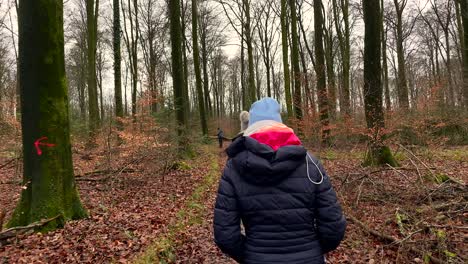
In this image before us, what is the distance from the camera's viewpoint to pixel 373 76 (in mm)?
10062

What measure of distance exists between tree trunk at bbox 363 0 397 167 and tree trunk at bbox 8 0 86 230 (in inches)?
302

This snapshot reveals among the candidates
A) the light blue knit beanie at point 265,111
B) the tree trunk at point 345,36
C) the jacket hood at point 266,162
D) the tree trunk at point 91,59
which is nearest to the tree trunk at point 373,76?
the light blue knit beanie at point 265,111

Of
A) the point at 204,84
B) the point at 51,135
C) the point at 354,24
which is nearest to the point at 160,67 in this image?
the point at 204,84

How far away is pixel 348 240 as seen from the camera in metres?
5.36

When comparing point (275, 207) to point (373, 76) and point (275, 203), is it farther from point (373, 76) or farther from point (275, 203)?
point (373, 76)

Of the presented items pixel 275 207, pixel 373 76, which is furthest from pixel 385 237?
pixel 373 76

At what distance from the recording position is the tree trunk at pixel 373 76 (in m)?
9.68

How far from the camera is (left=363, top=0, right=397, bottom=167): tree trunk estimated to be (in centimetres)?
968

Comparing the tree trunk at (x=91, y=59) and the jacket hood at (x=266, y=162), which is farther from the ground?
the tree trunk at (x=91, y=59)

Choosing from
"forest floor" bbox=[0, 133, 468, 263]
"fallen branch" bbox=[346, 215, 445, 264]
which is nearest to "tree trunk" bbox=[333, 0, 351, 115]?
"forest floor" bbox=[0, 133, 468, 263]

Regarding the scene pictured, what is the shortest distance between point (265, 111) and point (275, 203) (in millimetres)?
649

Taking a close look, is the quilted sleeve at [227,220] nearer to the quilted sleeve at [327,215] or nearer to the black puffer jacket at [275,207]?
the black puffer jacket at [275,207]

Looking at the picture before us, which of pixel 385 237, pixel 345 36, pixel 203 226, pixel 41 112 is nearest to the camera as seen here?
pixel 385 237

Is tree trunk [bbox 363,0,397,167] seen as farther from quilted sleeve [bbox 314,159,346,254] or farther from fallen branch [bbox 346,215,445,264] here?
quilted sleeve [bbox 314,159,346,254]
